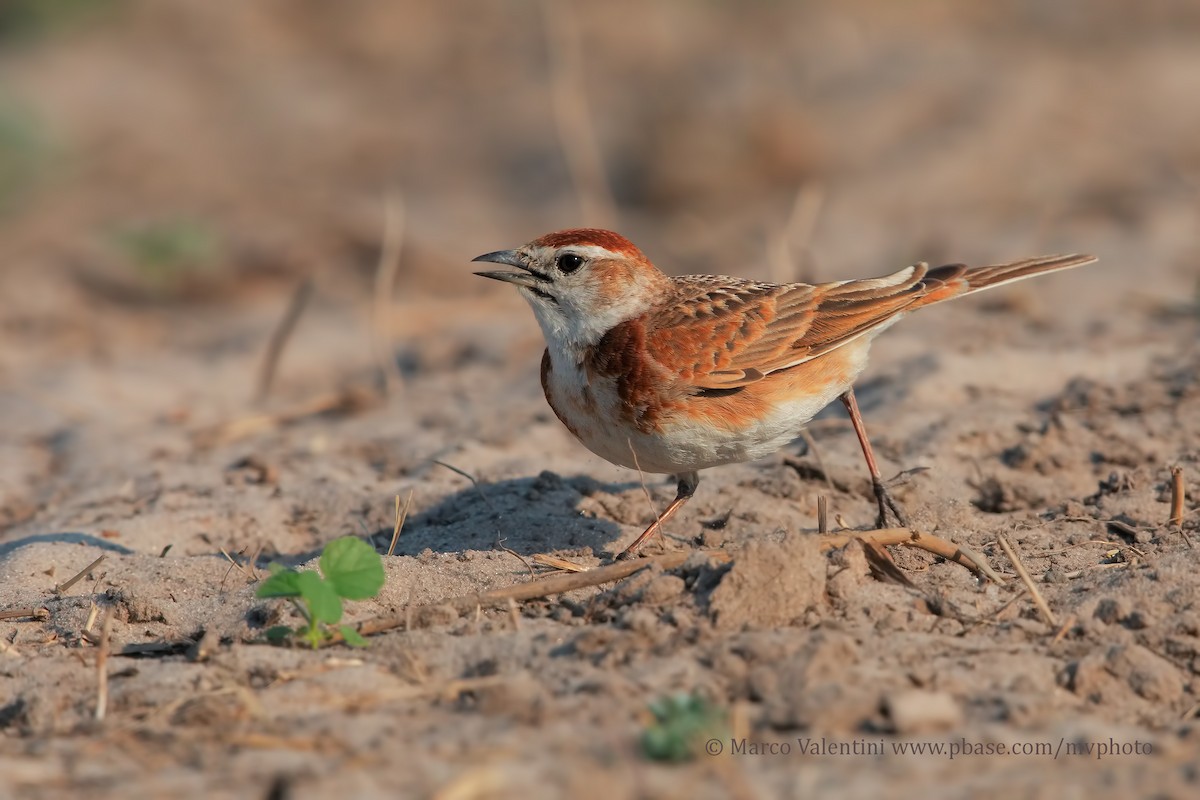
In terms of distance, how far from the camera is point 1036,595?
15.8 feet

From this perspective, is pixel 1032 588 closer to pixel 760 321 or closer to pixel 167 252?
pixel 760 321

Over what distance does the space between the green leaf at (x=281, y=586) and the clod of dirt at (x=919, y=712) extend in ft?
6.75

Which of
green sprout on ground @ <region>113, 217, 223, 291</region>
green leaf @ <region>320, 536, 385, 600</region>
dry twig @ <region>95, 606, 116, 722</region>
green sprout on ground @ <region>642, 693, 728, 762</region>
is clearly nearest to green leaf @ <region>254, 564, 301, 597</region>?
green leaf @ <region>320, 536, 385, 600</region>

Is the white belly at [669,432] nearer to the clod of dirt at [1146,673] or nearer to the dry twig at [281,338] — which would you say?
the clod of dirt at [1146,673]

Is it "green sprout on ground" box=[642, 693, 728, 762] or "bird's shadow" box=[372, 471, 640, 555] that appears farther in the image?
"bird's shadow" box=[372, 471, 640, 555]

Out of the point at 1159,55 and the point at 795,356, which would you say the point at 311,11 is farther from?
the point at 795,356

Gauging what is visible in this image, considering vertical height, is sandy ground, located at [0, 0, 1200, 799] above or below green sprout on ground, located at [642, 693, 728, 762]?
above

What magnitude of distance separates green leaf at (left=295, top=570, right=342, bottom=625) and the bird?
1.44 meters

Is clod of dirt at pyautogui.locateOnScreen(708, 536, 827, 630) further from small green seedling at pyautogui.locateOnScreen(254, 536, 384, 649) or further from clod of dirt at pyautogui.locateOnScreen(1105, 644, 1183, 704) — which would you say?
small green seedling at pyautogui.locateOnScreen(254, 536, 384, 649)

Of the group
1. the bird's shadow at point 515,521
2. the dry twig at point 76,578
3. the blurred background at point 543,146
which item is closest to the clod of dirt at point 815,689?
the bird's shadow at point 515,521

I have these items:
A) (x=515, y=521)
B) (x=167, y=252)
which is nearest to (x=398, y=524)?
(x=515, y=521)

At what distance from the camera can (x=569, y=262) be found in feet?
20.1

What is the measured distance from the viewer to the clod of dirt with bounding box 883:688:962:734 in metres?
3.89

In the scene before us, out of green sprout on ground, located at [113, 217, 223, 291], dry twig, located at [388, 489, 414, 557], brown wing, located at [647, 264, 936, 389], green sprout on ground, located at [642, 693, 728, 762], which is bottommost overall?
green sprout on ground, located at [642, 693, 728, 762]
